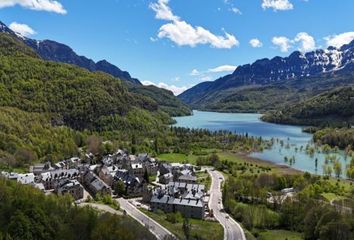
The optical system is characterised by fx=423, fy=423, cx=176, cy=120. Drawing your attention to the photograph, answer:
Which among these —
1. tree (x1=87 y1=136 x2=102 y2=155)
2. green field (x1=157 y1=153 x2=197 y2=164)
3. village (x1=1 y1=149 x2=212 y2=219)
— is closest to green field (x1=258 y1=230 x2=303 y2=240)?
village (x1=1 y1=149 x2=212 y2=219)

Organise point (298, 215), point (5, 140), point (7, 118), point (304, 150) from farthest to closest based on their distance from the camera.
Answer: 1. point (304, 150)
2. point (7, 118)
3. point (5, 140)
4. point (298, 215)

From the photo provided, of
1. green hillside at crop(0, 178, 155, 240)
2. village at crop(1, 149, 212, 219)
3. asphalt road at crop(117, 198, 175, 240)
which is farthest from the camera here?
village at crop(1, 149, 212, 219)

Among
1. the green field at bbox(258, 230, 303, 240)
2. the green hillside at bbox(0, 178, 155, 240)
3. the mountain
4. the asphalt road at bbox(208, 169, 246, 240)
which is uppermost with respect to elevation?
the mountain

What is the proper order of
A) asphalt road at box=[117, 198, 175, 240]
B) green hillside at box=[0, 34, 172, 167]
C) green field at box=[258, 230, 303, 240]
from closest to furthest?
asphalt road at box=[117, 198, 175, 240]
green field at box=[258, 230, 303, 240]
green hillside at box=[0, 34, 172, 167]

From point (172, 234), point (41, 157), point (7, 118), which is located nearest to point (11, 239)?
point (172, 234)

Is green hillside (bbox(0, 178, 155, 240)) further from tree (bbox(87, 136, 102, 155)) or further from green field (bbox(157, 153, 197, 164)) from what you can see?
green field (bbox(157, 153, 197, 164))

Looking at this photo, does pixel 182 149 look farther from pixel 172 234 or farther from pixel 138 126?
pixel 172 234
